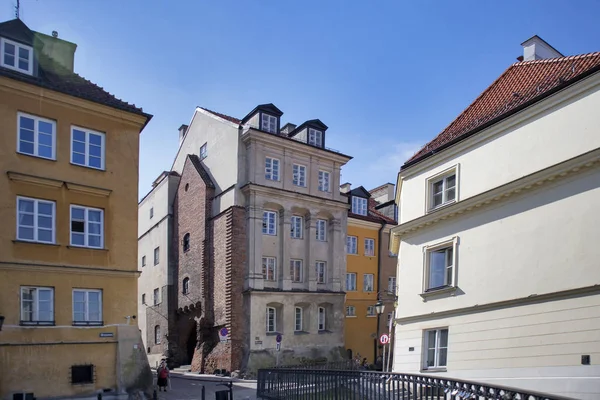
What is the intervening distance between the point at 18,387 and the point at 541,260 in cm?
1653

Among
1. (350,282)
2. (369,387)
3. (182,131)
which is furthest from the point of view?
(182,131)

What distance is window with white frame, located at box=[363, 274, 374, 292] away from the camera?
3903 cm

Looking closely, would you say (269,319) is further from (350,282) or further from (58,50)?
(58,50)

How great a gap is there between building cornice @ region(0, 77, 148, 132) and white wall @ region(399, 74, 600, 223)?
11.8m

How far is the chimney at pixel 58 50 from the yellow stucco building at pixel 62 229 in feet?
2.09

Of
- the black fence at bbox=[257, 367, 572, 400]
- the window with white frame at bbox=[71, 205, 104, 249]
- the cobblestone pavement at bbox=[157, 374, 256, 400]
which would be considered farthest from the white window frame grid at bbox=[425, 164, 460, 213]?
the window with white frame at bbox=[71, 205, 104, 249]

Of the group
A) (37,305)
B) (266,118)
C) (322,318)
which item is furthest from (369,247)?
(37,305)

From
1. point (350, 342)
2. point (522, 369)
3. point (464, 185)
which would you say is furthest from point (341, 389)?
point (350, 342)

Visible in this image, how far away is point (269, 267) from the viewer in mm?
31141

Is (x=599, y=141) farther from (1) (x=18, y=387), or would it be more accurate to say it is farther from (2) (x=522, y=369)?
(1) (x=18, y=387)

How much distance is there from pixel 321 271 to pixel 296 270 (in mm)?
2205

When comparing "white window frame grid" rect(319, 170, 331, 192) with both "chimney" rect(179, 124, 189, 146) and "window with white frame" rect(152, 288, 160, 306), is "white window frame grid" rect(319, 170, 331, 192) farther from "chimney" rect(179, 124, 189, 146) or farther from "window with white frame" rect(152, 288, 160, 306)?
"window with white frame" rect(152, 288, 160, 306)

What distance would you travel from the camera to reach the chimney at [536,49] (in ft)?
59.8

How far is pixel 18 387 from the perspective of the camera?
16.4 metres
